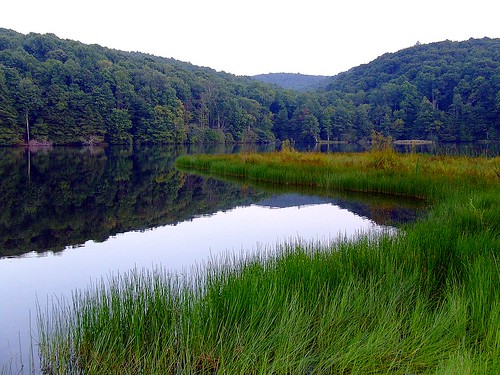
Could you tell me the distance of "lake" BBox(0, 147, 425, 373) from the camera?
265 inches

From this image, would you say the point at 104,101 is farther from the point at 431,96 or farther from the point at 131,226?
the point at 131,226

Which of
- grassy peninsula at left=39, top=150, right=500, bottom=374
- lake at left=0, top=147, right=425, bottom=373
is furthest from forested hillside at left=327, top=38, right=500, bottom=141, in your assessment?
grassy peninsula at left=39, top=150, right=500, bottom=374

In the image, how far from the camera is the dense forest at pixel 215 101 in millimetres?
62594

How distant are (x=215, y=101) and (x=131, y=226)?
79921 mm

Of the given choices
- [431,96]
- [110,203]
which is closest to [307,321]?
[110,203]

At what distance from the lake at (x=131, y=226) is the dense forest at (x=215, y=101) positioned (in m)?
41.2

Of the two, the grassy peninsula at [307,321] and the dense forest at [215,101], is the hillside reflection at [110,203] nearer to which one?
the grassy peninsula at [307,321]

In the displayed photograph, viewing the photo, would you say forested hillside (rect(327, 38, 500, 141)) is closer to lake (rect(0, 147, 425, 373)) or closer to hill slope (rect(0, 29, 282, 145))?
hill slope (rect(0, 29, 282, 145))

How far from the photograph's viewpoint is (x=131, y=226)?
12.0 m

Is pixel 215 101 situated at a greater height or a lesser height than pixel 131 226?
greater

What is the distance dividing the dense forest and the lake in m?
41.2

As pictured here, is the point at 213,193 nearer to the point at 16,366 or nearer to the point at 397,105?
the point at 16,366

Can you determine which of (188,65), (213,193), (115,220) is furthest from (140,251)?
(188,65)

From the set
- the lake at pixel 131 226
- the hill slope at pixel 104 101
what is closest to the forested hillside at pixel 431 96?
the hill slope at pixel 104 101
